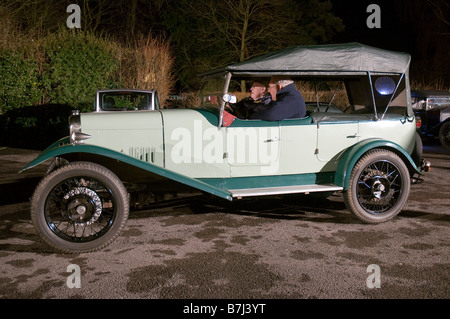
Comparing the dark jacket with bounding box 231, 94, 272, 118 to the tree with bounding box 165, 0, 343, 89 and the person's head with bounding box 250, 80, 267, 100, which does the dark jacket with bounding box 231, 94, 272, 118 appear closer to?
the person's head with bounding box 250, 80, 267, 100

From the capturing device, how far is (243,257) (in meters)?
3.61

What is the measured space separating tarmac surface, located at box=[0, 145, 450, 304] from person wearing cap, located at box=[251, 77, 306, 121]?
3.98 ft

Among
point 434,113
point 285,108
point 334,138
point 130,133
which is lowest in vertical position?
point 334,138

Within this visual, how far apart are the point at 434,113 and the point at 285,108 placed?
30.7 ft

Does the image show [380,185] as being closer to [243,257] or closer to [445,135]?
[243,257]

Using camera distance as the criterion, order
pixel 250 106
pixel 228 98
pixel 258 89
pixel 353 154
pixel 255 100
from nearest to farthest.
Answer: pixel 228 98 < pixel 353 154 < pixel 250 106 < pixel 258 89 < pixel 255 100

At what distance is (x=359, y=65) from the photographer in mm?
4445

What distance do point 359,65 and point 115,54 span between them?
9.57 m

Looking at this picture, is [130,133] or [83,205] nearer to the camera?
[83,205]

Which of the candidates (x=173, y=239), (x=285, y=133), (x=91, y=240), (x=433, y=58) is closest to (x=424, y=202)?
(x=285, y=133)

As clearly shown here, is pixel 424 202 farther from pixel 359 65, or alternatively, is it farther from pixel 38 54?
pixel 38 54

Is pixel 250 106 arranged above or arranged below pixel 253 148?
above

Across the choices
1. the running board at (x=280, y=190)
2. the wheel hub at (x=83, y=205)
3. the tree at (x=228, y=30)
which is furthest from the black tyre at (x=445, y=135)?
the wheel hub at (x=83, y=205)

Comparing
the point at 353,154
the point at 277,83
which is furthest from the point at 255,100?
the point at 353,154
